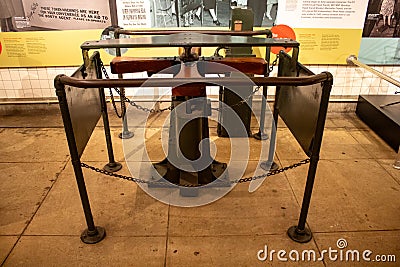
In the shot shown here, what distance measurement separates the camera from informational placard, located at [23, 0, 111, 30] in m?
3.84

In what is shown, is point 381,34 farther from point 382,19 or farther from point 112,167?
point 112,167

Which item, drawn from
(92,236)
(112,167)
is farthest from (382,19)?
(92,236)

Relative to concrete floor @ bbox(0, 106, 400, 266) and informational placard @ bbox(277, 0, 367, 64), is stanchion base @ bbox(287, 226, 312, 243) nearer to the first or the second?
concrete floor @ bbox(0, 106, 400, 266)

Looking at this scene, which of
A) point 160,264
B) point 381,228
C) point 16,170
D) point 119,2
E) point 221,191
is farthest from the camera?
point 119,2

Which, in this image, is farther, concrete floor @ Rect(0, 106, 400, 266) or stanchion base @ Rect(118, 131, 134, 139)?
stanchion base @ Rect(118, 131, 134, 139)

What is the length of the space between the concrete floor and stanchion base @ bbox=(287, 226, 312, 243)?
0.04 m

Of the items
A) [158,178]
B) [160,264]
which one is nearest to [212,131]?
[158,178]

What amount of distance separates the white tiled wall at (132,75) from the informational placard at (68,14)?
1.75ft

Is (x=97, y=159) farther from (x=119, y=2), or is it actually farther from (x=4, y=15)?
(x=4, y=15)

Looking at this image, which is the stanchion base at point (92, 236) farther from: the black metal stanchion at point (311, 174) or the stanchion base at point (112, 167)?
the black metal stanchion at point (311, 174)

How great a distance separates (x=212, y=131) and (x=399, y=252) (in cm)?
222

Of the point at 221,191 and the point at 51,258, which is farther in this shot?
the point at 221,191

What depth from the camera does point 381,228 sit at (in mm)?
2477

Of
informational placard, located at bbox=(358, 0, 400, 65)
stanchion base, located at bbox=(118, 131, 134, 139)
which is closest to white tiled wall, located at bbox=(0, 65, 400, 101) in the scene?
informational placard, located at bbox=(358, 0, 400, 65)
